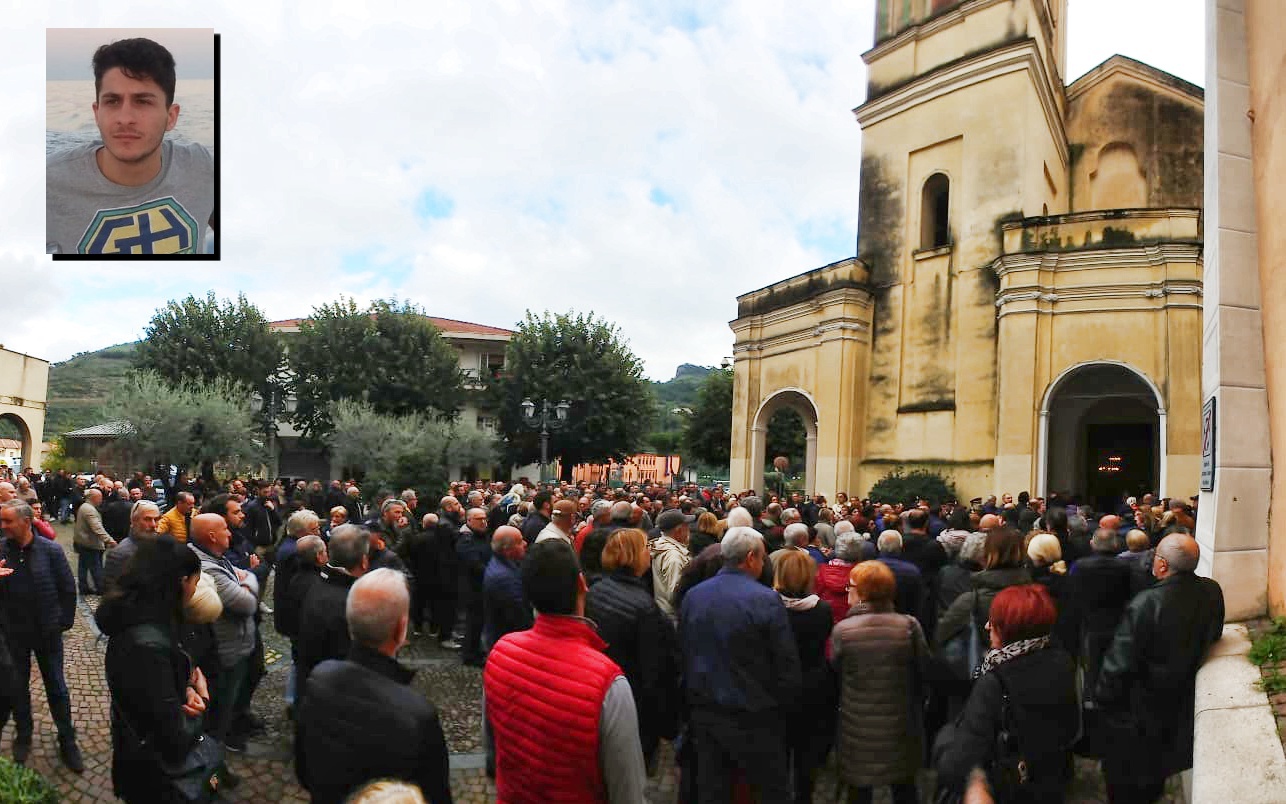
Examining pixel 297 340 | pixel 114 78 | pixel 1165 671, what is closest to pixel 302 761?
pixel 1165 671

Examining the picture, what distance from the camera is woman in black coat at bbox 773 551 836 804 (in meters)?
4.58

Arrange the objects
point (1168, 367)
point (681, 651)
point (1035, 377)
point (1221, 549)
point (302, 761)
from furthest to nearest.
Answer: point (1035, 377) < point (1168, 367) < point (1221, 549) < point (681, 651) < point (302, 761)

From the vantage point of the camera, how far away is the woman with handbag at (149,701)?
319 centimetres

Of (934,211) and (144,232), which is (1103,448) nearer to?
(934,211)

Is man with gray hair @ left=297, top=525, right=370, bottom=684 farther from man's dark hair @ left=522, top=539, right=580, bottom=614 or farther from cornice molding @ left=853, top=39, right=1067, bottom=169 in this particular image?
cornice molding @ left=853, top=39, right=1067, bottom=169

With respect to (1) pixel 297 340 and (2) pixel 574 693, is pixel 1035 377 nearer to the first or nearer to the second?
(2) pixel 574 693

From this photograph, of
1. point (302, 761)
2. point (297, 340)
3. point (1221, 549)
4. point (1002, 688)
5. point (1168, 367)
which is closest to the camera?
point (302, 761)

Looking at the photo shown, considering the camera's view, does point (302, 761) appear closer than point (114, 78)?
Yes

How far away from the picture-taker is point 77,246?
691 cm

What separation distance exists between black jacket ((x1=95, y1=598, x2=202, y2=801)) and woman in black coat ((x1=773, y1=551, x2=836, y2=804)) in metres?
2.92

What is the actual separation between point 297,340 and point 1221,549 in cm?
3710

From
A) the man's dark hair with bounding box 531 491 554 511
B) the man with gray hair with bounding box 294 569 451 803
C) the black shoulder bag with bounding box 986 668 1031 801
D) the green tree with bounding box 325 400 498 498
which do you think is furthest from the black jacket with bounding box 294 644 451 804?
the green tree with bounding box 325 400 498 498

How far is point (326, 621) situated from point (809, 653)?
2.74 m

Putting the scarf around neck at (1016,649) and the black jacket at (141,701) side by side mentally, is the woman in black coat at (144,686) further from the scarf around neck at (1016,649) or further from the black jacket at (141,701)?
the scarf around neck at (1016,649)
